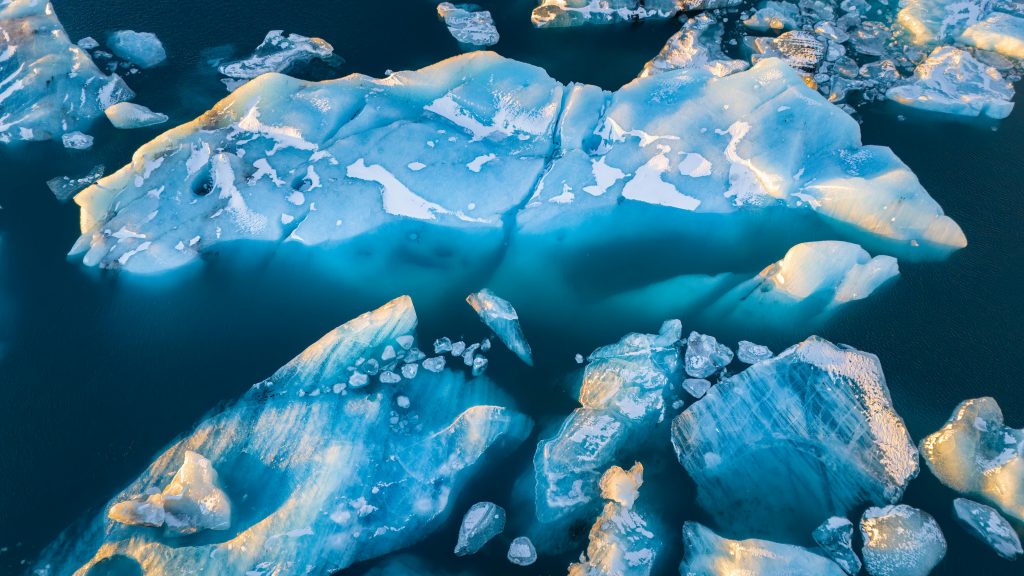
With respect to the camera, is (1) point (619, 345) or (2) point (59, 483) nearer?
(2) point (59, 483)

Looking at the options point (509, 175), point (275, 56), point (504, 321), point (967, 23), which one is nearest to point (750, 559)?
point (504, 321)

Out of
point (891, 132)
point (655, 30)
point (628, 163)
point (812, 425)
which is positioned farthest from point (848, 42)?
point (812, 425)

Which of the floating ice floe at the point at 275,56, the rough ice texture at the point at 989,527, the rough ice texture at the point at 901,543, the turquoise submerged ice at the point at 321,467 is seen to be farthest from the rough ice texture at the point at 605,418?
the floating ice floe at the point at 275,56

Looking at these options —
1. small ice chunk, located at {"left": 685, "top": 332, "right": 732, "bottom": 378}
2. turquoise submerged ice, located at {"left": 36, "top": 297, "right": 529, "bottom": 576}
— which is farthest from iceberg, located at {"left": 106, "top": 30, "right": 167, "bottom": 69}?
small ice chunk, located at {"left": 685, "top": 332, "right": 732, "bottom": 378}

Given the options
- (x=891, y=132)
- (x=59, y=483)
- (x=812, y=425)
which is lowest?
(x=59, y=483)

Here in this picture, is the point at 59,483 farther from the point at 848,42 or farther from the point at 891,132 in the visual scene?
the point at 848,42

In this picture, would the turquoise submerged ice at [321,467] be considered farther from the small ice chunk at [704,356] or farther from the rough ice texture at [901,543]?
the rough ice texture at [901,543]

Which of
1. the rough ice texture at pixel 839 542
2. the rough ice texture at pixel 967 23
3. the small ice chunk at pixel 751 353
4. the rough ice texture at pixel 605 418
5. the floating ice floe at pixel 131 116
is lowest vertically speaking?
the rough ice texture at pixel 839 542

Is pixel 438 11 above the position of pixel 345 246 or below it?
above
